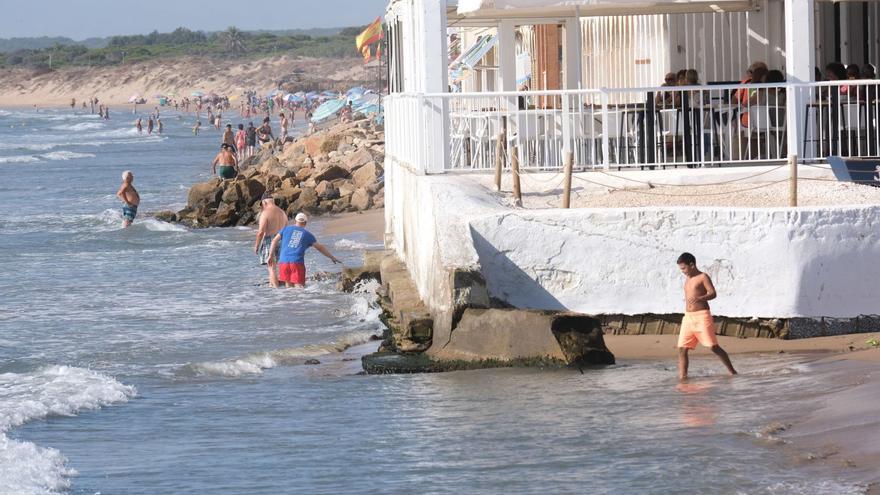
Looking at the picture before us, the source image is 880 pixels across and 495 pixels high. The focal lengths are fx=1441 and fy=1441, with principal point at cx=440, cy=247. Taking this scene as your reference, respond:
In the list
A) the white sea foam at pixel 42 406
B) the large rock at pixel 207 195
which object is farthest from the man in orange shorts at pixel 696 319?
the large rock at pixel 207 195

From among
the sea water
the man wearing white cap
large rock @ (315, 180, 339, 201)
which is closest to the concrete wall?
the sea water

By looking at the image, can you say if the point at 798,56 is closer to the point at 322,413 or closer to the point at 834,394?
the point at 834,394

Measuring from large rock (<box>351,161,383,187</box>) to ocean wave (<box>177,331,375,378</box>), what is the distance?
1685cm

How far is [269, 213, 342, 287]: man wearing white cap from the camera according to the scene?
18000 mm

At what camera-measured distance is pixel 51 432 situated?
10.9 metres

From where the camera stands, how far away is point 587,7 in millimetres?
17109

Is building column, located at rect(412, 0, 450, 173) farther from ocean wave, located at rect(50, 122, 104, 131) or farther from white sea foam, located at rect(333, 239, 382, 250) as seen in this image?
ocean wave, located at rect(50, 122, 104, 131)

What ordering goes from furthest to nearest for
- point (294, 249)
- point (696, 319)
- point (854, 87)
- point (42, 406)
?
point (294, 249) → point (854, 87) → point (42, 406) → point (696, 319)

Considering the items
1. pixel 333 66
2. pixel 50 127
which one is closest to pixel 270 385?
pixel 50 127

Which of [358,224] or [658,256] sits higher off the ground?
[658,256]

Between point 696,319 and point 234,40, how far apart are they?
176704mm

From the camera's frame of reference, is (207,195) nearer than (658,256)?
No

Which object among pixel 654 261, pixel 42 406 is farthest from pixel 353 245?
pixel 42 406

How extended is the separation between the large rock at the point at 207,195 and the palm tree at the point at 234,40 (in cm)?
14869
